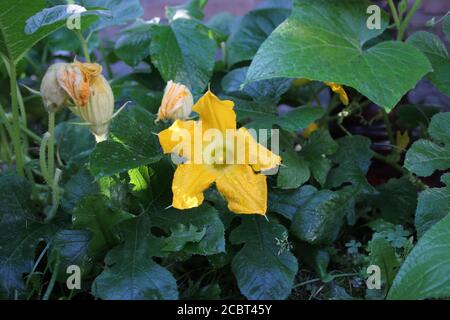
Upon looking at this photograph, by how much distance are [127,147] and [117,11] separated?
45cm

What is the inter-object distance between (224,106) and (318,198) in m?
0.26

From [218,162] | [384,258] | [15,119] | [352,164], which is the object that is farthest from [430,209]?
[15,119]

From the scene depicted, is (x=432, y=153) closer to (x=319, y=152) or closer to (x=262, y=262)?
(x=319, y=152)

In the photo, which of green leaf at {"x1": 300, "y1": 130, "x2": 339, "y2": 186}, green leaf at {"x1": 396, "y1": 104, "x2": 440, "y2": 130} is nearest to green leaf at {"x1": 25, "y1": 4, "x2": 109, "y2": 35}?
green leaf at {"x1": 300, "y1": 130, "x2": 339, "y2": 186}

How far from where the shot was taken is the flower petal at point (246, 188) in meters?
0.83

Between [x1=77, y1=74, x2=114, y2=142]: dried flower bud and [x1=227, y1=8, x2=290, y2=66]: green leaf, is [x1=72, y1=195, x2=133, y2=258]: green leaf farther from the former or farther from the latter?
[x1=227, y1=8, x2=290, y2=66]: green leaf

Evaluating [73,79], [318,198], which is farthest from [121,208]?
[318,198]

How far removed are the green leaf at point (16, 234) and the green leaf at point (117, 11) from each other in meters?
0.37

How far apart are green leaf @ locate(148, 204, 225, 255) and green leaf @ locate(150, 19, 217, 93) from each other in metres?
0.30

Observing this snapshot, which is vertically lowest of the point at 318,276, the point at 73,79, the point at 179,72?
the point at 318,276

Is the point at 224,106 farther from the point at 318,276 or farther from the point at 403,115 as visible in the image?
the point at 403,115

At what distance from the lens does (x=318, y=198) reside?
0.97 metres

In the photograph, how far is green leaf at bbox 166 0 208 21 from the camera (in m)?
1.28

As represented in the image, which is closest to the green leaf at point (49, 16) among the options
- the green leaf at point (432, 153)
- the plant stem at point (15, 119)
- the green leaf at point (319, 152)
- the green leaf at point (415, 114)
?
the plant stem at point (15, 119)
